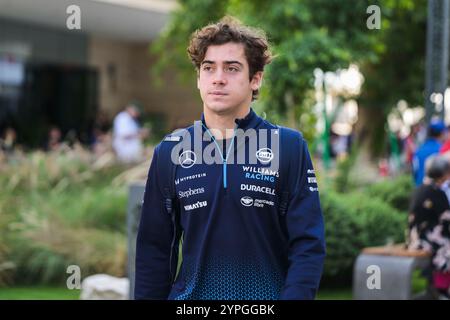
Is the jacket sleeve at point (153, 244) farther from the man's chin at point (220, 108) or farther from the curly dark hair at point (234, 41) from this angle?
the curly dark hair at point (234, 41)

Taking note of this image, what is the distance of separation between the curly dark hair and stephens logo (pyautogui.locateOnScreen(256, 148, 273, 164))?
1.09 feet

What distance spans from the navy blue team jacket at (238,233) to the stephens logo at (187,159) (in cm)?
1

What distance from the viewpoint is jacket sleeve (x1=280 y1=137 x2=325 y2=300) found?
12.1 feet

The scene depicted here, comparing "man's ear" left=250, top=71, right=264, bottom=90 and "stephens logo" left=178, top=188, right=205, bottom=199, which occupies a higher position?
"man's ear" left=250, top=71, right=264, bottom=90

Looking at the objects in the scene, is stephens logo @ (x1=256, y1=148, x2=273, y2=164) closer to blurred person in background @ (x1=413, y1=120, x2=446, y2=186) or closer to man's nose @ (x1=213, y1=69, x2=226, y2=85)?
man's nose @ (x1=213, y1=69, x2=226, y2=85)

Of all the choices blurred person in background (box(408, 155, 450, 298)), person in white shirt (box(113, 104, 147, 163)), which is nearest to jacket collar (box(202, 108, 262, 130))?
blurred person in background (box(408, 155, 450, 298))

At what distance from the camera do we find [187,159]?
3.89 m

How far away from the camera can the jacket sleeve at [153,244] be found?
3926 millimetres

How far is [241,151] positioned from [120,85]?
3466 cm

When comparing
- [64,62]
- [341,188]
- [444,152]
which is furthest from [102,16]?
[444,152]

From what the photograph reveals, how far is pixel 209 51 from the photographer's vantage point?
12.9 feet

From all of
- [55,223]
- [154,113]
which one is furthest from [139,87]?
[55,223]

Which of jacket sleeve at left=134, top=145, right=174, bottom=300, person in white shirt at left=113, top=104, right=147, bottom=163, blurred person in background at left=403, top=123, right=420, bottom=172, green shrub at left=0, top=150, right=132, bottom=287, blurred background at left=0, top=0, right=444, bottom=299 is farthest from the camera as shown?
blurred person in background at left=403, top=123, right=420, bottom=172

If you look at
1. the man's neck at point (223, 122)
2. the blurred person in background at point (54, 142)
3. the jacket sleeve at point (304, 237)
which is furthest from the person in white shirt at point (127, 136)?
the jacket sleeve at point (304, 237)
